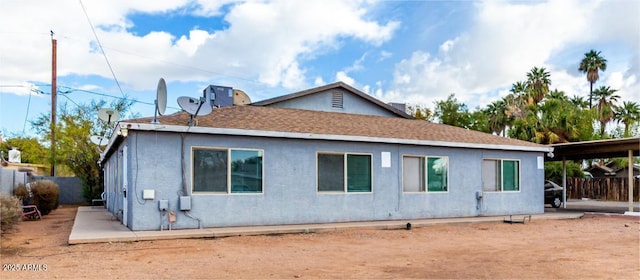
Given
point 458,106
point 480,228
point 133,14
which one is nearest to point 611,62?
point 458,106

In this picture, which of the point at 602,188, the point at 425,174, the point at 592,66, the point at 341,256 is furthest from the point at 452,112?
the point at 341,256

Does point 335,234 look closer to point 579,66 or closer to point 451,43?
point 451,43

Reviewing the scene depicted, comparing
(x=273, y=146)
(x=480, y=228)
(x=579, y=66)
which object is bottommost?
(x=480, y=228)

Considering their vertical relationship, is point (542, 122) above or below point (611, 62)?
below

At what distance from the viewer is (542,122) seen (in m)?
29.8

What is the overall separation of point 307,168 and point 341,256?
432 cm

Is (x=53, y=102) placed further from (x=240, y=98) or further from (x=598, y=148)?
(x=598, y=148)

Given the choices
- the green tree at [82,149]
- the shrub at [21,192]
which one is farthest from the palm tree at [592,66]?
the shrub at [21,192]

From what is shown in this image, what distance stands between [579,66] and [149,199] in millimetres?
44470

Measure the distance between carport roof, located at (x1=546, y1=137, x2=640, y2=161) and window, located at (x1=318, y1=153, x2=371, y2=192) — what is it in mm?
8607

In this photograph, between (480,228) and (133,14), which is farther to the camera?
(133,14)

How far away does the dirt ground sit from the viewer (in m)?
6.90

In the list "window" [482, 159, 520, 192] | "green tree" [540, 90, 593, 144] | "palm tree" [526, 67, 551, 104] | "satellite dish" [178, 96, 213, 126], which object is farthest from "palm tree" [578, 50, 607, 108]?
"satellite dish" [178, 96, 213, 126]

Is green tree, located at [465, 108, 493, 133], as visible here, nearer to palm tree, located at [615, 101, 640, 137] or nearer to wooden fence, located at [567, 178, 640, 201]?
wooden fence, located at [567, 178, 640, 201]
